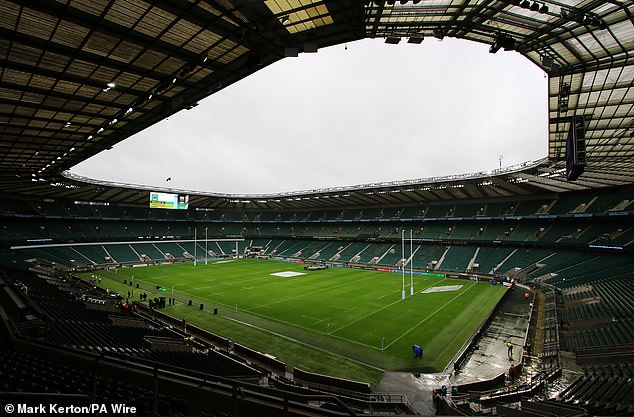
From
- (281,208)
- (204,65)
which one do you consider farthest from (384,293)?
(281,208)

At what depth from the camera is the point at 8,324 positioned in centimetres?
1277

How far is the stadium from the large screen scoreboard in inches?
425

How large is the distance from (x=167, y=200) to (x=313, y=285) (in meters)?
34.7

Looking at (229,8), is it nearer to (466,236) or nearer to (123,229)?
(466,236)

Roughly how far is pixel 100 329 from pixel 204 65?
594 inches

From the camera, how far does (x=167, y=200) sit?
60.1 meters

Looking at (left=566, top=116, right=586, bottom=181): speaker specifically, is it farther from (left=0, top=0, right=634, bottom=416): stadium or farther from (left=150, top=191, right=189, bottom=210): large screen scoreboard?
(left=150, top=191, right=189, bottom=210): large screen scoreboard

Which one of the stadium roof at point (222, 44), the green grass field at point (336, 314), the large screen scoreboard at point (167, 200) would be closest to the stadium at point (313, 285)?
the stadium roof at point (222, 44)

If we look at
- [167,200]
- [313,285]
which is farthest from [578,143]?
[167,200]

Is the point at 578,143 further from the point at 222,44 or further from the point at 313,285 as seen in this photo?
the point at 313,285

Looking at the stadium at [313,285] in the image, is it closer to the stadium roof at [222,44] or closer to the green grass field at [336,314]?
the stadium roof at [222,44]

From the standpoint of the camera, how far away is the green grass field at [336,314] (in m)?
20.0

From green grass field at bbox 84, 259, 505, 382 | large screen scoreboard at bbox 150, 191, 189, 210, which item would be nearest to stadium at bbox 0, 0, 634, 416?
green grass field at bbox 84, 259, 505, 382

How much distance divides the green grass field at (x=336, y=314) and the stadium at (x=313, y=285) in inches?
10.5
